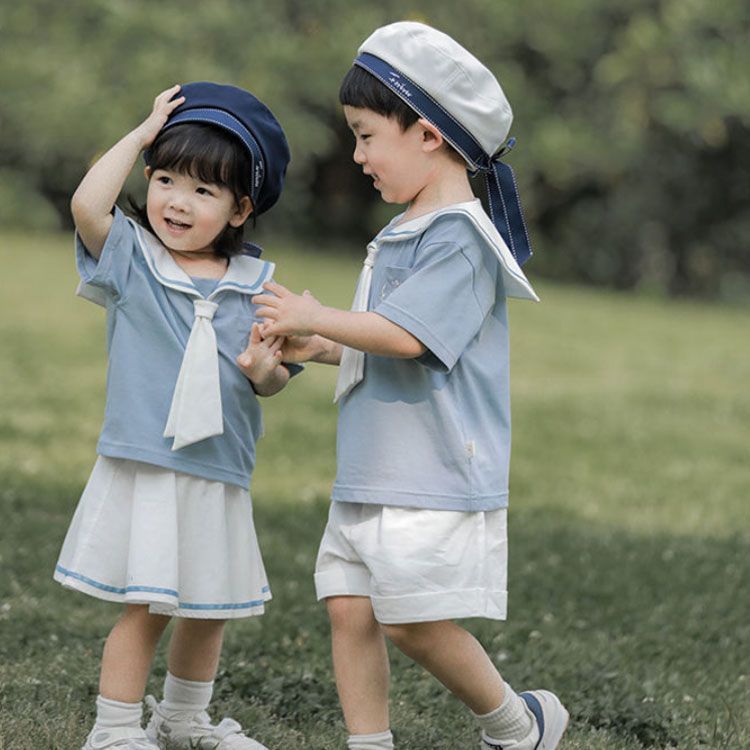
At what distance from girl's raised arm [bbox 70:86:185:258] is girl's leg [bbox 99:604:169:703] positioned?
0.88m

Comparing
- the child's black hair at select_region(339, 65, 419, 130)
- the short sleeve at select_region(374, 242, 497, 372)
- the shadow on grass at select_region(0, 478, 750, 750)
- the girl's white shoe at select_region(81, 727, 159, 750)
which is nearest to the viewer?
the short sleeve at select_region(374, 242, 497, 372)

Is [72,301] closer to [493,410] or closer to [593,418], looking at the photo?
[593,418]

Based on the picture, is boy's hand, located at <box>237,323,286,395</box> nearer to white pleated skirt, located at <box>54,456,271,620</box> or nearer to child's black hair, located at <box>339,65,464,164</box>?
white pleated skirt, located at <box>54,456,271,620</box>

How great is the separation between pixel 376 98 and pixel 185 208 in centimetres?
54

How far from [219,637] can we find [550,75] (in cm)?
2175

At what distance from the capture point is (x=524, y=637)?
5.61 metres

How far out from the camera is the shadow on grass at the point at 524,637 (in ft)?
14.8

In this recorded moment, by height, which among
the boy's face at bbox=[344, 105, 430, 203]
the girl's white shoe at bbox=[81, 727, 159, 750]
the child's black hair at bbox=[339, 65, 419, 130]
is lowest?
the girl's white shoe at bbox=[81, 727, 159, 750]

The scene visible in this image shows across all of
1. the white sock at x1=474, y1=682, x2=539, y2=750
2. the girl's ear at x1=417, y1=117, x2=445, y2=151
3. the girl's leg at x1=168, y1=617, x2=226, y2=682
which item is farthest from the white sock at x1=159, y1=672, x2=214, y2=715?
the girl's ear at x1=417, y1=117, x2=445, y2=151

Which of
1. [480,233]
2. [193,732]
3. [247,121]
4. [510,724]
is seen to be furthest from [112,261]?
[510,724]

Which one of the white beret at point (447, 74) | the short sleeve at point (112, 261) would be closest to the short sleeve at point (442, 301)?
the white beret at point (447, 74)

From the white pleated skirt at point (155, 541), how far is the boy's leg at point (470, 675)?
1.45 feet

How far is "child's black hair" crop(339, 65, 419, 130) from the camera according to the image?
146 inches

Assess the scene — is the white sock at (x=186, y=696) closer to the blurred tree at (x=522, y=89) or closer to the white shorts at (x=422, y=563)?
the white shorts at (x=422, y=563)
